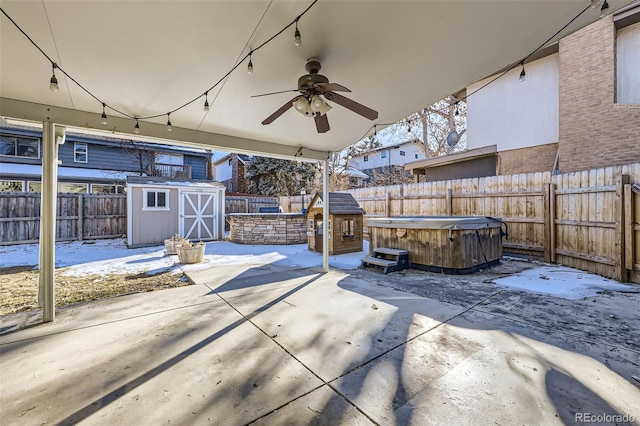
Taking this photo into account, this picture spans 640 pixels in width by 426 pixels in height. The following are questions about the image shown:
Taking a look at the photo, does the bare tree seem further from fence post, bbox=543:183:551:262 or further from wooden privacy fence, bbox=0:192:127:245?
wooden privacy fence, bbox=0:192:127:245

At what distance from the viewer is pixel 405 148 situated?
22938mm

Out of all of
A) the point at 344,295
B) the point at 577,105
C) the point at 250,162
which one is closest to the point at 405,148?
the point at 250,162

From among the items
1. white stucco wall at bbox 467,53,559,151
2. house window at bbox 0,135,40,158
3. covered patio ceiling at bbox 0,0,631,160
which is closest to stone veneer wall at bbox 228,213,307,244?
covered patio ceiling at bbox 0,0,631,160

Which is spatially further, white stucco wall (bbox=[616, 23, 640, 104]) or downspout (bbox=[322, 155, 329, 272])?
white stucco wall (bbox=[616, 23, 640, 104])

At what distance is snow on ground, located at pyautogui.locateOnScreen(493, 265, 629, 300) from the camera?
4.15 meters

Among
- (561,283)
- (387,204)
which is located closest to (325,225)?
(387,204)

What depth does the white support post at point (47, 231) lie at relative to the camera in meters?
3.29

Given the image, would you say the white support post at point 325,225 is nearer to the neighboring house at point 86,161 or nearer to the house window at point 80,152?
the neighboring house at point 86,161

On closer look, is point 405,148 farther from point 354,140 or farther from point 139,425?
point 139,425

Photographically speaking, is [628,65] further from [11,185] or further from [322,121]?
[11,185]

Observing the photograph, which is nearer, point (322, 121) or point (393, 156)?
point (322, 121)

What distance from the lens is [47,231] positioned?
3324mm

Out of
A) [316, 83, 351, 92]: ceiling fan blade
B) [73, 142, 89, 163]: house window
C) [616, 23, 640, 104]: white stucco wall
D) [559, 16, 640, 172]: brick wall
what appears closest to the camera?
[316, 83, 351, 92]: ceiling fan blade

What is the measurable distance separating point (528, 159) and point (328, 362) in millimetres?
10361
